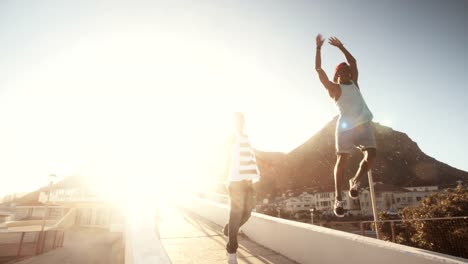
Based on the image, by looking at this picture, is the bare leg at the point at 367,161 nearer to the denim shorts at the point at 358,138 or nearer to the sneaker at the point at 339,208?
the denim shorts at the point at 358,138

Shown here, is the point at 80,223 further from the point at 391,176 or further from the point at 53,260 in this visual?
the point at 391,176

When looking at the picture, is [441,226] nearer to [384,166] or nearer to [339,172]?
[339,172]

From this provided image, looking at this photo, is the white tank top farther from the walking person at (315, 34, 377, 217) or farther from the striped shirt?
the striped shirt

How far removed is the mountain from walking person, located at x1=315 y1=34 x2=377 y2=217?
110 m

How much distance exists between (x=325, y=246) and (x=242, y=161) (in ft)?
4.64

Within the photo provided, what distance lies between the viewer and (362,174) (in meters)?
3.11

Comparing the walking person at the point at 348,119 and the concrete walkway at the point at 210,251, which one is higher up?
the walking person at the point at 348,119

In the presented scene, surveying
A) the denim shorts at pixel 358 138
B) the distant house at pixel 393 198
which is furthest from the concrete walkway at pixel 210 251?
the distant house at pixel 393 198

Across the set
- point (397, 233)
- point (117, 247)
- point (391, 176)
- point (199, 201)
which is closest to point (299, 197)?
point (391, 176)

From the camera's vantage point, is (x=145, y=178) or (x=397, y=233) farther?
(x=397, y=233)

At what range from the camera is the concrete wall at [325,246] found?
197cm

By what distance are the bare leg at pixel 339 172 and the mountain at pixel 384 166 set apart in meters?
109

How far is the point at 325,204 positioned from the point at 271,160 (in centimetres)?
11428

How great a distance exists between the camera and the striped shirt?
11.5ft
